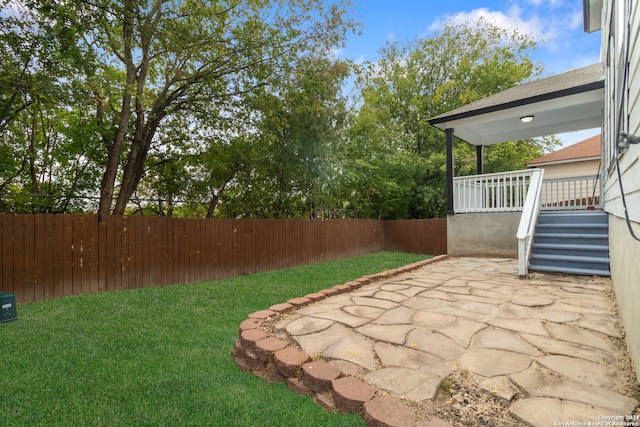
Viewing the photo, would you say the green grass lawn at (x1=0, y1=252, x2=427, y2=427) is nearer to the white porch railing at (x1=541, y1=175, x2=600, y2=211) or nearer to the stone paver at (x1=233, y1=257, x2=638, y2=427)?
the stone paver at (x1=233, y1=257, x2=638, y2=427)

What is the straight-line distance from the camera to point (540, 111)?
19.6ft

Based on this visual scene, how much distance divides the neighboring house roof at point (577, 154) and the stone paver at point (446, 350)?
10.1m

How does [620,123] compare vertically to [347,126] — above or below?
Result: below

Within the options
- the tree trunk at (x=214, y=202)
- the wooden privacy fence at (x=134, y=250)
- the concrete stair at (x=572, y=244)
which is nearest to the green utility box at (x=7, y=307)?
the wooden privacy fence at (x=134, y=250)

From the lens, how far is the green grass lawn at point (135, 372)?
1521 millimetres

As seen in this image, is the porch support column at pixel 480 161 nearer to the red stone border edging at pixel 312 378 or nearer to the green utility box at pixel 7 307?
the red stone border edging at pixel 312 378

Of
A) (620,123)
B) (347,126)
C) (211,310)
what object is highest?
(347,126)

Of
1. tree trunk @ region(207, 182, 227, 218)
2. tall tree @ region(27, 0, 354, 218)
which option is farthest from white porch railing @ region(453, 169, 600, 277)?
tree trunk @ region(207, 182, 227, 218)

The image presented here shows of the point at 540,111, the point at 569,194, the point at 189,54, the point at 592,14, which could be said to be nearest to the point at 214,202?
the point at 189,54

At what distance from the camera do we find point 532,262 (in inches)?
182

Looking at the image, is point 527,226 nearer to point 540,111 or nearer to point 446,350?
point 540,111

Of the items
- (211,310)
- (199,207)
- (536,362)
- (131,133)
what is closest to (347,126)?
(199,207)

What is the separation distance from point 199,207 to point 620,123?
264 inches

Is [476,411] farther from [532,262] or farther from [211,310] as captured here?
[532,262]
